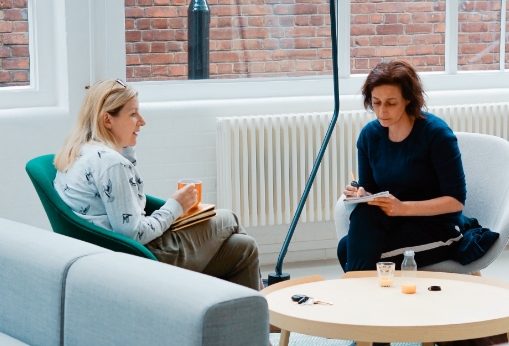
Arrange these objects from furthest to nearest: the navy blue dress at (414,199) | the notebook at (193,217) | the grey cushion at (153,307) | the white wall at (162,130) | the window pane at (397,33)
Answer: the window pane at (397,33) < the white wall at (162,130) < the navy blue dress at (414,199) < the notebook at (193,217) < the grey cushion at (153,307)

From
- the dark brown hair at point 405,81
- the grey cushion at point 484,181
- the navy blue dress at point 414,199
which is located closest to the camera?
the navy blue dress at point 414,199

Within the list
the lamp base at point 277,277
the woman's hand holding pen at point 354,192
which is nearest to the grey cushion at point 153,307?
the woman's hand holding pen at point 354,192

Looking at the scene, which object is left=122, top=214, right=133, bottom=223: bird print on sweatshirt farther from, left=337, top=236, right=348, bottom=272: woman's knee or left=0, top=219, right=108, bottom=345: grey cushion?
left=337, top=236, right=348, bottom=272: woman's knee

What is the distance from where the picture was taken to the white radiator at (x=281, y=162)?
174 inches

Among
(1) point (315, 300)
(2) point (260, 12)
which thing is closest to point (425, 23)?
(2) point (260, 12)

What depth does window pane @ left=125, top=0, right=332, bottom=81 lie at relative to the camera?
4.43 meters

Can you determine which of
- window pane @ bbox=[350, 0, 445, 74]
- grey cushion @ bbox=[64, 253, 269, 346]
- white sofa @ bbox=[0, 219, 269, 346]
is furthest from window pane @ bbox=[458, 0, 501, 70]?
grey cushion @ bbox=[64, 253, 269, 346]

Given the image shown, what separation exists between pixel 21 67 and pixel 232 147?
3.83 ft

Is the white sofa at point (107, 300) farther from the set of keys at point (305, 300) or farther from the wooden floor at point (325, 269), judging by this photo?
the wooden floor at point (325, 269)

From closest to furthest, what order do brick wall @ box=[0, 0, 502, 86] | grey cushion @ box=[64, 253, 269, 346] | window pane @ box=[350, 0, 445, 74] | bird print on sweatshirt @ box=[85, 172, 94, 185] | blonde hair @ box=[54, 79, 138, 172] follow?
grey cushion @ box=[64, 253, 269, 346]
bird print on sweatshirt @ box=[85, 172, 94, 185]
blonde hair @ box=[54, 79, 138, 172]
brick wall @ box=[0, 0, 502, 86]
window pane @ box=[350, 0, 445, 74]

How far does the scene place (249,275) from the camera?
3.19m

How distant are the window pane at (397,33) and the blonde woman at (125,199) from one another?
81.8 inches

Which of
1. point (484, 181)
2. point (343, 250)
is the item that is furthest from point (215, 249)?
point (484, 181)

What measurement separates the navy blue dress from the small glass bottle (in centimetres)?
22
